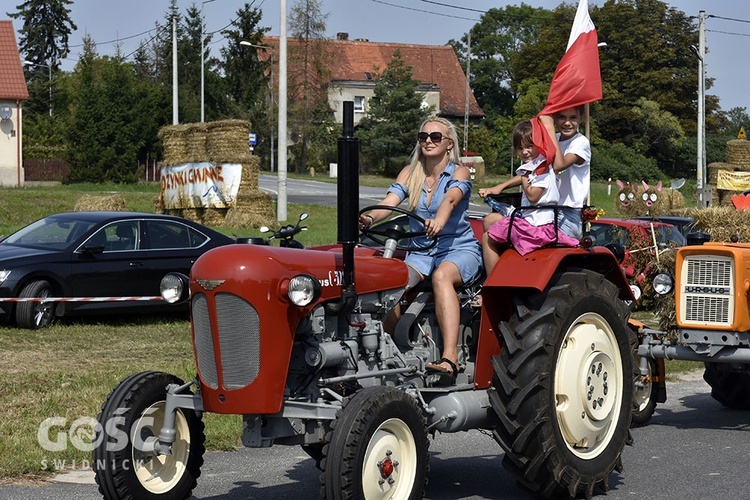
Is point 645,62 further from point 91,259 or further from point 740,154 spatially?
point 91,259

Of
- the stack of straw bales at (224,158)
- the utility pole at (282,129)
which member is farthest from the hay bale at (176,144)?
the utility pole at (282,129)

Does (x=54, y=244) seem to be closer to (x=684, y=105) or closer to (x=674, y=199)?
(x=674, y=199)

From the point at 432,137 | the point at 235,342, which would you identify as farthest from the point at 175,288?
the point at 432,137

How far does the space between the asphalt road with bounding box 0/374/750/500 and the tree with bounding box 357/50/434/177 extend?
60212 mm

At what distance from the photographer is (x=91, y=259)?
1548 cm

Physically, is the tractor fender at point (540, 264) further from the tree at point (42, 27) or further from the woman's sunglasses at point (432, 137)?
the tree at point (42, 27)

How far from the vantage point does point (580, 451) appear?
22.9 ft

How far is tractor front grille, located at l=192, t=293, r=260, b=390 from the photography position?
5848mm

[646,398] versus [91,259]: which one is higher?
[91,259]

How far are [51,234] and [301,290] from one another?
35.8 ft

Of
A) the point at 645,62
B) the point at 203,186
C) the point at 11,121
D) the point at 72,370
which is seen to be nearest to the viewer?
the point at 72,370

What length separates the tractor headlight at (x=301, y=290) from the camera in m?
5.78

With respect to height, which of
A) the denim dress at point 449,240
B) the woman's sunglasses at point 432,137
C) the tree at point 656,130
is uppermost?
the tree at point 656,130

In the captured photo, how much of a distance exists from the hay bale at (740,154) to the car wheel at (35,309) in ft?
101
